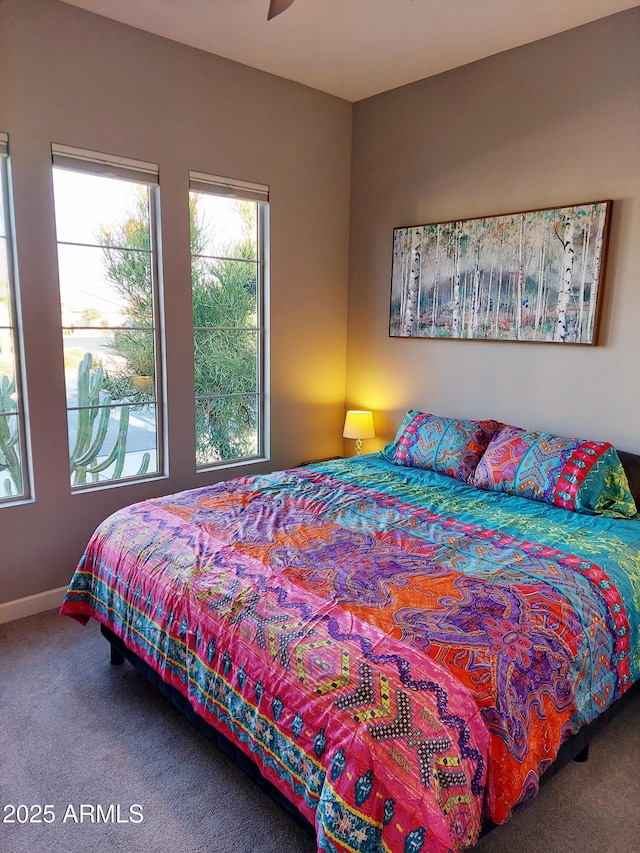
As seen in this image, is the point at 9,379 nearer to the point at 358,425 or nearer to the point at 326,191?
the point at 358,425

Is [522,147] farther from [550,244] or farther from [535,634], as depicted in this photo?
[535,634]

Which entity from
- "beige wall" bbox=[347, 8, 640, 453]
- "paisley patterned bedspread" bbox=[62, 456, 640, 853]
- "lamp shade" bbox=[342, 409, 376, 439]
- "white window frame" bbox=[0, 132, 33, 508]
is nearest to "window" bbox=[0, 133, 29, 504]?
"white window frame" bbox=[0, 132, 33, 508]

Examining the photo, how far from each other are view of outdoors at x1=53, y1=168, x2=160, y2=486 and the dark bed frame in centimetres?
118

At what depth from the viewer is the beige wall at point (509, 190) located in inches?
116

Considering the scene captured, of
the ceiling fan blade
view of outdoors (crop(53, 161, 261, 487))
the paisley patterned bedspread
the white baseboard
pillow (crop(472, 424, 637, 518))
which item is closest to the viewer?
the paisley patterned bedspread

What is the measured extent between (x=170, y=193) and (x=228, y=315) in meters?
0.80

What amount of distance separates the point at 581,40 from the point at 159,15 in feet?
7.02

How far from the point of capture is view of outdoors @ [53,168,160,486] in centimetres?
316

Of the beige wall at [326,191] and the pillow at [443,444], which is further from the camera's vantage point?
the pillow at [443,444]

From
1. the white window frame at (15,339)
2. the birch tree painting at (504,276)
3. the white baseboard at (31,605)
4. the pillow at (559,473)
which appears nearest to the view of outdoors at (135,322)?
the white window frame at (15,339)

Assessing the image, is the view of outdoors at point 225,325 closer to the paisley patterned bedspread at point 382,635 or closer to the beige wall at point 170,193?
the beige wall at point 170,193

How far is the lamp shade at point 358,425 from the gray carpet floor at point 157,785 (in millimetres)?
2154

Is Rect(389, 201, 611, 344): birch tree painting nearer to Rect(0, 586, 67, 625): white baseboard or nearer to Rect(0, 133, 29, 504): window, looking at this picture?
Rect(0, 133, 29, 504): window

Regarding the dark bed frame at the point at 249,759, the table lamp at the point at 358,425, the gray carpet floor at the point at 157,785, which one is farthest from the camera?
the table lamp at the point at 358,425
